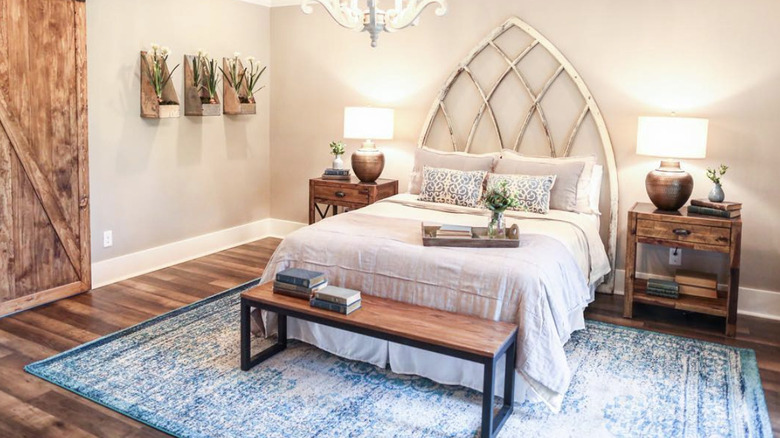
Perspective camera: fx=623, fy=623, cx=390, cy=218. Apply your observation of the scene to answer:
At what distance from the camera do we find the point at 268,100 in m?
6.05

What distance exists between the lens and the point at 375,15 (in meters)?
3.46

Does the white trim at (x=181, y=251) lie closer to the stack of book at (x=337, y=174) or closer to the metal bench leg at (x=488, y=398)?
the stack of book at (x=337, y=174)

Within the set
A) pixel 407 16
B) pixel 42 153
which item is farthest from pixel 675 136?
pixel 42 153

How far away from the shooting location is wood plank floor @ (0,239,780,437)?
264cm

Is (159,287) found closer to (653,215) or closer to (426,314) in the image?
(426,314)

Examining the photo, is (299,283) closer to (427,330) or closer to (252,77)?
(427,330)

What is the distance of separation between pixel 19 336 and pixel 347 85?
10.8ft

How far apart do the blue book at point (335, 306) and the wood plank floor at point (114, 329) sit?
34.1 inches

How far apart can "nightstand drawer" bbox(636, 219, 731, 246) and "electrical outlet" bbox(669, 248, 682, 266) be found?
0.55 metres

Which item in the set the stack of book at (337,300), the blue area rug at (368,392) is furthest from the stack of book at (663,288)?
the stack of book at (337,300)

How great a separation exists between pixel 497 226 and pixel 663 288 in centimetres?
144

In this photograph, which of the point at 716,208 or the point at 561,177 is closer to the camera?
the point at 716,208

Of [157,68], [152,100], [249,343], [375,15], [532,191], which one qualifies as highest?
[375,15]

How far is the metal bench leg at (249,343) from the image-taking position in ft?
10.1
